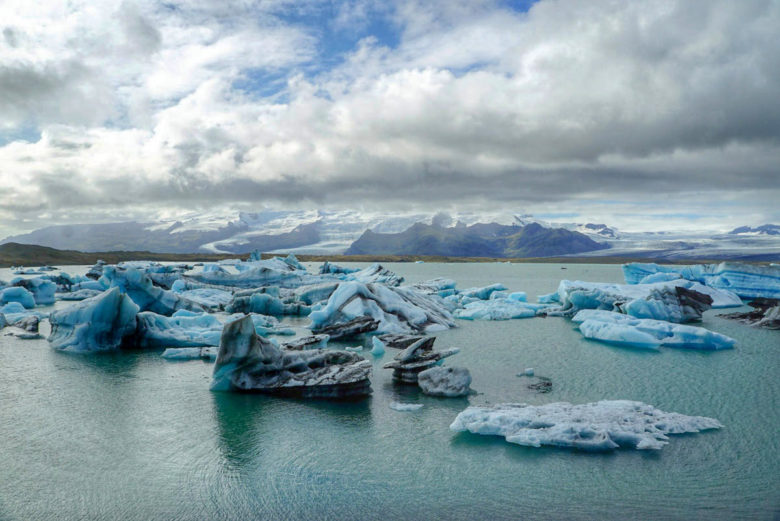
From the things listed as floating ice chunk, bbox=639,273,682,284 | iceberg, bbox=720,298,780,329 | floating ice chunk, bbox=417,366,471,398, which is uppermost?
floating ice chunk, bbox=639,273,682,284

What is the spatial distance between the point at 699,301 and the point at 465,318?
41.1ft

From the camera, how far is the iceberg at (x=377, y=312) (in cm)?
2288

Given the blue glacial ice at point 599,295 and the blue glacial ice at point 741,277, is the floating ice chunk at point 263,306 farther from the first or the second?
the blue glacial ice at point 741,277

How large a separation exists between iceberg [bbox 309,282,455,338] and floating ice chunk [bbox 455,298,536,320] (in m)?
3.71

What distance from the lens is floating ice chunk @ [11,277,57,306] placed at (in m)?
35.2

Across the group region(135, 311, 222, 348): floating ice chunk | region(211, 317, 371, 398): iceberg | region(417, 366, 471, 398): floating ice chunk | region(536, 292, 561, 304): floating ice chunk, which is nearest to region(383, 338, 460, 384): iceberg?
region(417, 366, 471, 398): floating ice chunk

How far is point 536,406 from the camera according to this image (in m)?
11.3

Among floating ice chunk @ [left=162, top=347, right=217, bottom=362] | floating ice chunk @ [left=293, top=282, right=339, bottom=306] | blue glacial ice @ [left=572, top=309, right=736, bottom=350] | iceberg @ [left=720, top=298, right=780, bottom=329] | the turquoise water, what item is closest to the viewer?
the turquoise water

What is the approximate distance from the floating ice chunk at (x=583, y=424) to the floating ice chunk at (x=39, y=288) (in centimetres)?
3546

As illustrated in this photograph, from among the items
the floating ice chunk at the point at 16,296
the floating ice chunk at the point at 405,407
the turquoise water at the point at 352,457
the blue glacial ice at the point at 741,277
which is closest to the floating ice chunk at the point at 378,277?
the blue glacial ice at the point at 741,277

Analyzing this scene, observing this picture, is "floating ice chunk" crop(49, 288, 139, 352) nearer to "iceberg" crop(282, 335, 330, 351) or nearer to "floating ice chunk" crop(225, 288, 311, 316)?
"iceberg" crop(282, 335, 330, 351)

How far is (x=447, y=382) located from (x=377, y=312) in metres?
10.6

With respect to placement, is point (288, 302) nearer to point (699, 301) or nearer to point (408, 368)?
point (408, 368)

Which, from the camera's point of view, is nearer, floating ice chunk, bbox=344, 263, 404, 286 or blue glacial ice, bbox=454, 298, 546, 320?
blue glacial ice, bbox=454, 298, 546, 320
